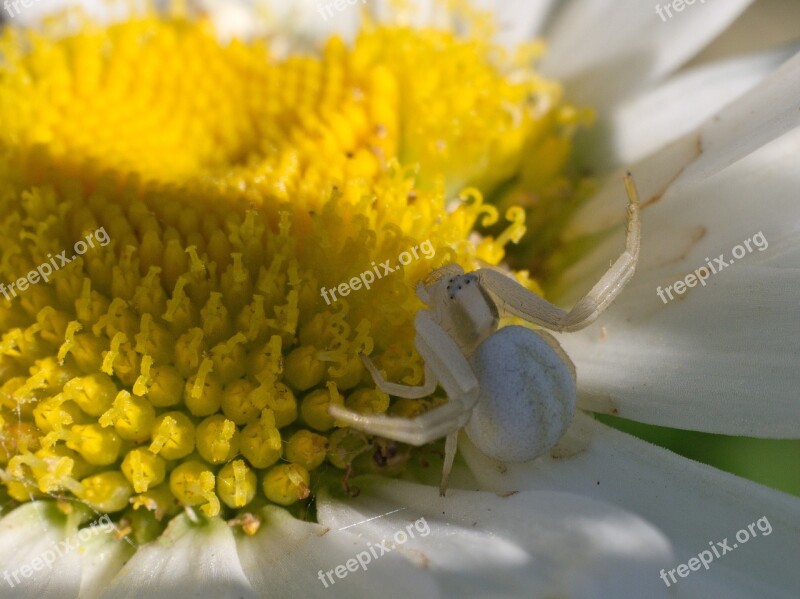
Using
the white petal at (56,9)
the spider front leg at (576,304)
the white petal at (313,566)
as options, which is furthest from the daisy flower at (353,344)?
the white petal at (56,9)

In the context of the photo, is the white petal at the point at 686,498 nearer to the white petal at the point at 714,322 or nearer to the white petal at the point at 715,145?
the white petal at the point at 714,322

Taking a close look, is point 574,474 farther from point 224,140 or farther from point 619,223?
point 224,140

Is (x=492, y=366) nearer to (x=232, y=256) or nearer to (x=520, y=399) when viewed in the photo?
(x=520, y=399)

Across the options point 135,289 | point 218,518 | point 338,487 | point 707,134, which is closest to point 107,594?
point 218,518

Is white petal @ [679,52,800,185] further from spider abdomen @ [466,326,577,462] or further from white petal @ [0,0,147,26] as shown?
white petal @ [0,0,147,26]

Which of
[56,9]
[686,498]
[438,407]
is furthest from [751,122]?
[56,9]

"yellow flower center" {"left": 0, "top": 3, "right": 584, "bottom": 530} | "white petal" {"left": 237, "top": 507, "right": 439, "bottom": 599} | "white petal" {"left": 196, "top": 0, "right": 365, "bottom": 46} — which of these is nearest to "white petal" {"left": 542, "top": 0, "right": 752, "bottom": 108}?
"yellow flower center" {"left": 0, "top": 3, "right": 584, "bottom": 530}

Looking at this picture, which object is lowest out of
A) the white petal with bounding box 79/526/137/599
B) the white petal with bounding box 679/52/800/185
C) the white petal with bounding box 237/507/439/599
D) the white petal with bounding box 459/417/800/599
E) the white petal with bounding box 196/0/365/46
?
the white petal with bounding box 459/417/800/599
